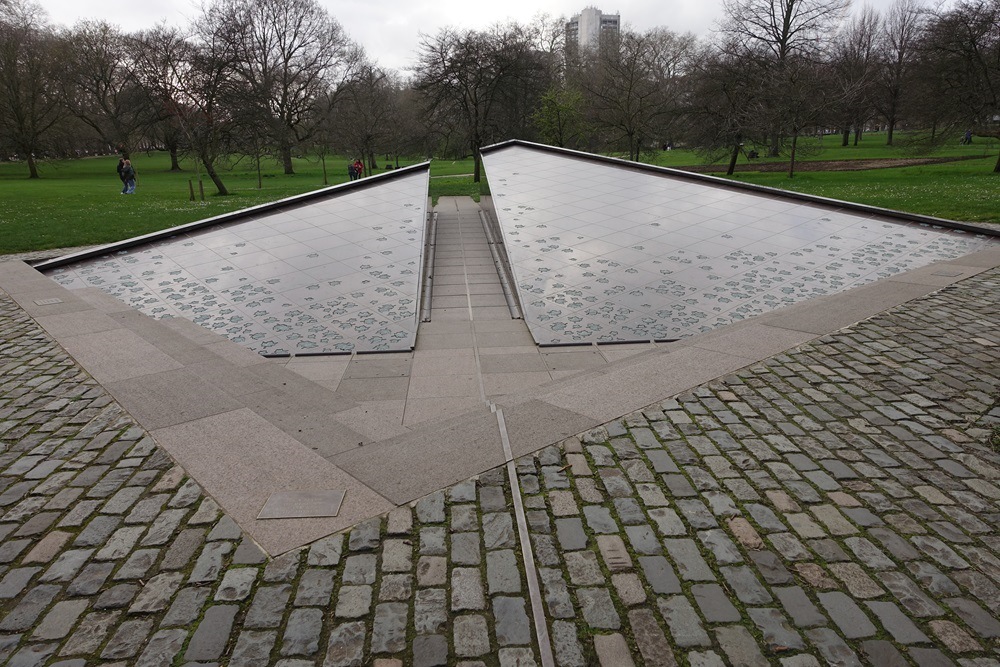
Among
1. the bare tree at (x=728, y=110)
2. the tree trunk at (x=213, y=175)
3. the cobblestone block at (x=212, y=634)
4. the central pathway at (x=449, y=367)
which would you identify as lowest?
the central pathway at (x=449, y=367)

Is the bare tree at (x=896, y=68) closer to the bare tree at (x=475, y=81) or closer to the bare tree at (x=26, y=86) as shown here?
the bare tree at (x=475, y=81)

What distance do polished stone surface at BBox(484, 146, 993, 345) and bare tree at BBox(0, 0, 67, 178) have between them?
45498 millimetres

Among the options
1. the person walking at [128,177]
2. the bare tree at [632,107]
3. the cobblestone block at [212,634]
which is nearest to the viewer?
the cobblestone block at [212,634]

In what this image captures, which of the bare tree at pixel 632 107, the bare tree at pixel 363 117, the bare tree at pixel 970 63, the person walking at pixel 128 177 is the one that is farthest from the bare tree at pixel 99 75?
the bare tree at pixel 970 63

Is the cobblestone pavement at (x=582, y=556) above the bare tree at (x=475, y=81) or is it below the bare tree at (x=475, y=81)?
below

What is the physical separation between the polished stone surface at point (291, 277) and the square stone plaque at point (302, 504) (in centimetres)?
379

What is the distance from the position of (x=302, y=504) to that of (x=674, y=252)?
330 inches

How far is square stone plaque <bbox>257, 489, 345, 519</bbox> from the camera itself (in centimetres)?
347

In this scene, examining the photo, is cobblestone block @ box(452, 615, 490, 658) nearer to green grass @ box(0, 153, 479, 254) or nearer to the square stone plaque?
the square stone plaque

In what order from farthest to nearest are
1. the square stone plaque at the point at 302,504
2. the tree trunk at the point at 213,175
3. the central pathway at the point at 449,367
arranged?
1. the tree trunk at the point at 213,175
2. the central pathway at the point at 449,367
3. the square stone plaque at the point at 302,504

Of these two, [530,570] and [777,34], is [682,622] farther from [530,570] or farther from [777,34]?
[777,34]

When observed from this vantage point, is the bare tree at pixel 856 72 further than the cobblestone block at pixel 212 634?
Yes

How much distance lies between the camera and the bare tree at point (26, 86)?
136 feet

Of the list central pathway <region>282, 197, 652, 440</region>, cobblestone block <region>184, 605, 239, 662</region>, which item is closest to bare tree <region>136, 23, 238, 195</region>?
central pathway <region>282, 197, 652, 440</region>
